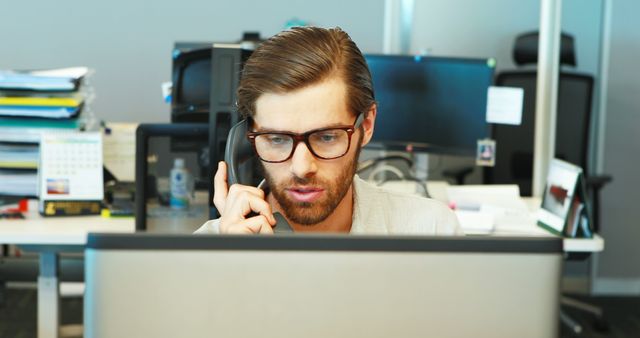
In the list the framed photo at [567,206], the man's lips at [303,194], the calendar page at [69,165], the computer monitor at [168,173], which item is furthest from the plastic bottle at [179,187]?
the man's lips at [303,194]

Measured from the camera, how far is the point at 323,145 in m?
1.29

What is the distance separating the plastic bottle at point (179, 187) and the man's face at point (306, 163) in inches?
53.5

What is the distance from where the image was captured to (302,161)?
4.10ft

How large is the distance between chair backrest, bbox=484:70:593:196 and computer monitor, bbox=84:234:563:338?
3463mm

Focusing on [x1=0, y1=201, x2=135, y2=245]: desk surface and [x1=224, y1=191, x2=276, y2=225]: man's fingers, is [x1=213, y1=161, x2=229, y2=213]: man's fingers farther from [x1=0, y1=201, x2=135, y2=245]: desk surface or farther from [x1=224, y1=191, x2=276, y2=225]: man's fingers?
[x1=0, y1=201, x2=135, y2=245]: desk surface

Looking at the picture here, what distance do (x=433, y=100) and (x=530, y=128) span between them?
117cm

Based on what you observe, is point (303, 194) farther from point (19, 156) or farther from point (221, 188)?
point (19, 156)

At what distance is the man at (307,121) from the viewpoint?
128cm

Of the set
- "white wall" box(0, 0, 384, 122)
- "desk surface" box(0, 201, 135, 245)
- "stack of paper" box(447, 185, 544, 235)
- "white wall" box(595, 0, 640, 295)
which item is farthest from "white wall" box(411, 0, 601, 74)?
"desk surface" box(0, 201, 135, 245)

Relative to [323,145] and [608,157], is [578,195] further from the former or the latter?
[608,157]

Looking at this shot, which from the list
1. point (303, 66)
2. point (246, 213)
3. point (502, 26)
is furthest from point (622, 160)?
point (246, 213)

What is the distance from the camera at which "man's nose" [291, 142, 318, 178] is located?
1250mm

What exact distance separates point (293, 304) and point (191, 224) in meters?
1.81

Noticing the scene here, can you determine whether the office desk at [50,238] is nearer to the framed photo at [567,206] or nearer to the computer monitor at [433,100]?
the computer monitor at [433,100]
